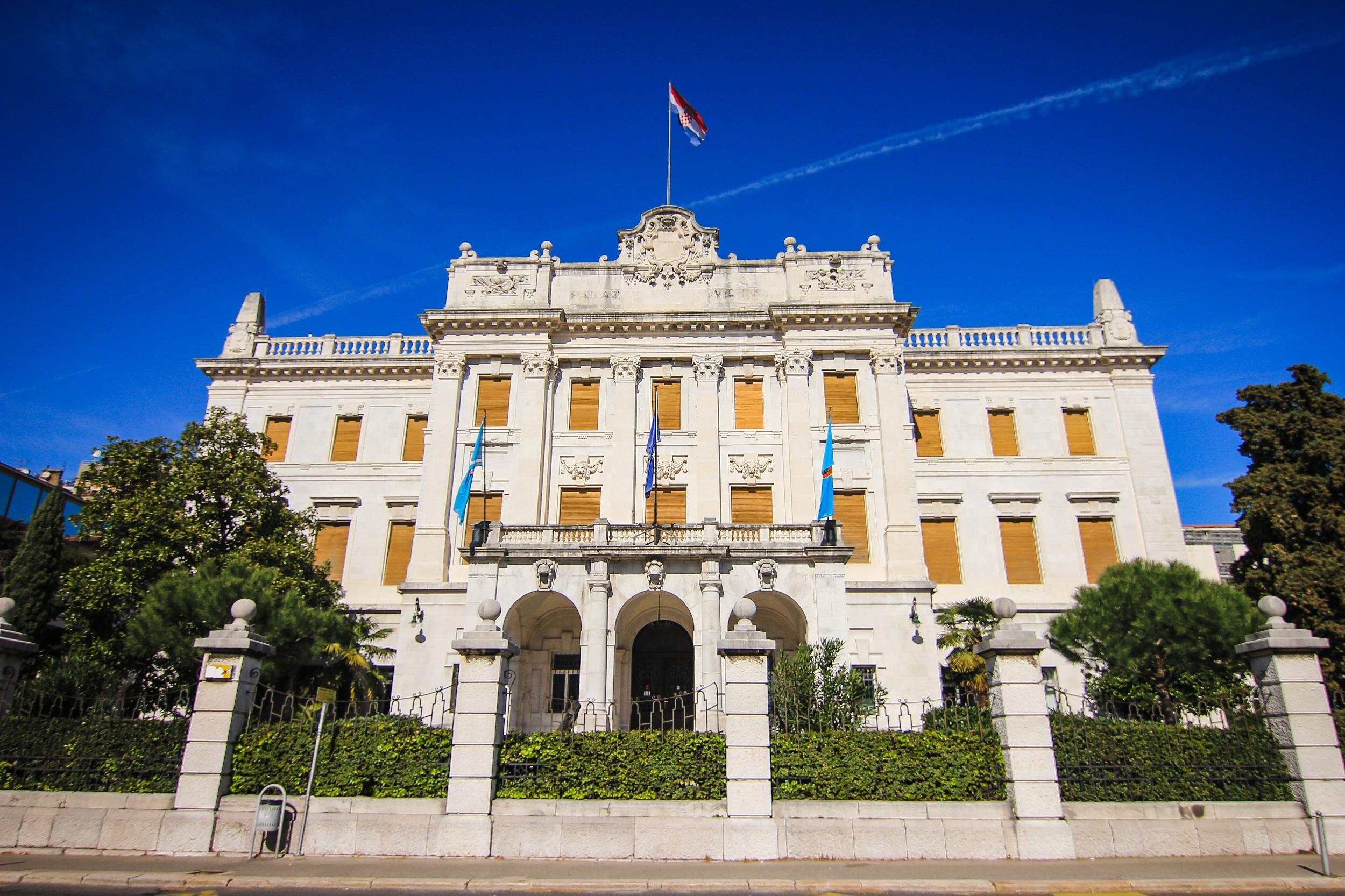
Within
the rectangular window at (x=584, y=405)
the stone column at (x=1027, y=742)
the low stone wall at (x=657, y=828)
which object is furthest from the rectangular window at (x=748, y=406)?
the low stone wall at (x=657, y=828)

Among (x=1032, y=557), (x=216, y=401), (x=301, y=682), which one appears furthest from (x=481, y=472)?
(x=1032, y=557)

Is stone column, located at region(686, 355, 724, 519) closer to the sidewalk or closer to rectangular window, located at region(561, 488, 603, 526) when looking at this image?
rectangular window, located at region(561, 488, 603, 526)

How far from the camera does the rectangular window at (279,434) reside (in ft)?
104

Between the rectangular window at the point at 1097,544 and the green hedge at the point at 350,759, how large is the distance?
2488 centimetres

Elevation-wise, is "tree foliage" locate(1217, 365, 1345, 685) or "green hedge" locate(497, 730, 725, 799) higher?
"tree foliage" locate(1217, 365, 1345, 685)

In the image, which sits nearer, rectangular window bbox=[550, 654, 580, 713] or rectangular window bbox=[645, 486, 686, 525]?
rectangular window bbox=[550, 654, 580, 713]

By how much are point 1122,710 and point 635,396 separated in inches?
706

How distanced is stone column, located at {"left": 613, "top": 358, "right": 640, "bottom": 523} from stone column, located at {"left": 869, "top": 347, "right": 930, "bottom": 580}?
8551 mm

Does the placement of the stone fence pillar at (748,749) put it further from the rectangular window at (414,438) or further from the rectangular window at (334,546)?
the rectangular window at (414,438)

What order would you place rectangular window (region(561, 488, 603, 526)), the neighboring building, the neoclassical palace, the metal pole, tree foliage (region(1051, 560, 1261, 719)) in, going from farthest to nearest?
the neighboring building, rectangular window (region(561, 488, 603, 526)), the neoclassical palace, tree foliage (region(1051, 560, 1261, 719)), the metal pole

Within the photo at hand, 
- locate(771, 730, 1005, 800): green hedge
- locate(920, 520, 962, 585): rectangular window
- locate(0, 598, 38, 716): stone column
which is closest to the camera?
locate(771, 730, 1005, 800): green hedge

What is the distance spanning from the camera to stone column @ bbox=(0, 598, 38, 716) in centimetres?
1418

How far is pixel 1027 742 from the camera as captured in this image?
39.8ft

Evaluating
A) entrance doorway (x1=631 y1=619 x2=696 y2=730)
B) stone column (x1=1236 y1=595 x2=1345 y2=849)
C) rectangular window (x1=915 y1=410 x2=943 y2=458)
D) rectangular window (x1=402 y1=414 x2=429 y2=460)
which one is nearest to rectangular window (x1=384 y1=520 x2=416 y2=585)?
rectangular window (x1=402 y1=414 x2=429 y2=460)
